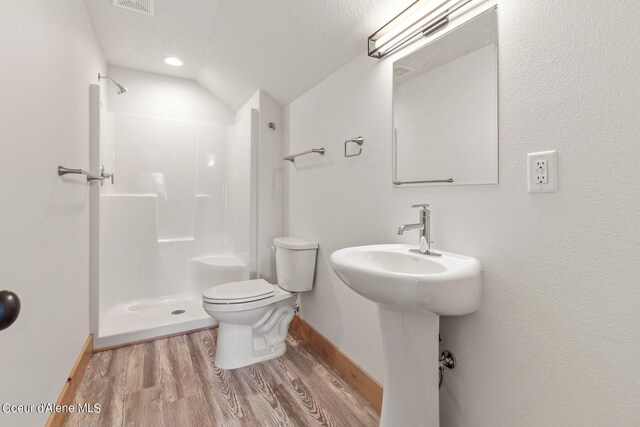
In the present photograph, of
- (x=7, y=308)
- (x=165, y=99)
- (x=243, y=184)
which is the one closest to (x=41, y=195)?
(x=7, y=308)

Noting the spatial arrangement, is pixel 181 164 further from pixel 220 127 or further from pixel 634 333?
pixel 634 333

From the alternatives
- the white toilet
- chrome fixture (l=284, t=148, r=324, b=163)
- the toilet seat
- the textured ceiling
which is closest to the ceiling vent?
the textured ceiling

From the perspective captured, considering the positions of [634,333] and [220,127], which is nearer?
[634,333]

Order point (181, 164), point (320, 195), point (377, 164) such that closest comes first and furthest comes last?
point (377, 164) → point (320, 195) → point (181, 164)

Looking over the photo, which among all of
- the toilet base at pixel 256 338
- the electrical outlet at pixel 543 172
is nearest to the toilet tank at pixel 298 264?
the toilet base at pixel 256 338

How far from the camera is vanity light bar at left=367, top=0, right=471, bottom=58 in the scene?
1138 mm

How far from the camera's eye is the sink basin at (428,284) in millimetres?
883

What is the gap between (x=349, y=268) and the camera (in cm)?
101

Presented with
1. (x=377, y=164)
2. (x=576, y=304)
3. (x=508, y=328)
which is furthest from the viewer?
(x=377, y=164)

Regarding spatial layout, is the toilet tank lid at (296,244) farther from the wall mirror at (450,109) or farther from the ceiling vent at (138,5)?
the ceiling vent at (138,5)

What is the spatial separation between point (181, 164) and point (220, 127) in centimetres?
54

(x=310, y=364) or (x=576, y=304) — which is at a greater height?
(x=576, y=304)

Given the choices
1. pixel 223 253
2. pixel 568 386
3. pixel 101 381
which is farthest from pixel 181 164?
pixel 568 386

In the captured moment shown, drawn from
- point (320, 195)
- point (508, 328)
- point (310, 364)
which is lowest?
point (310, 364)
